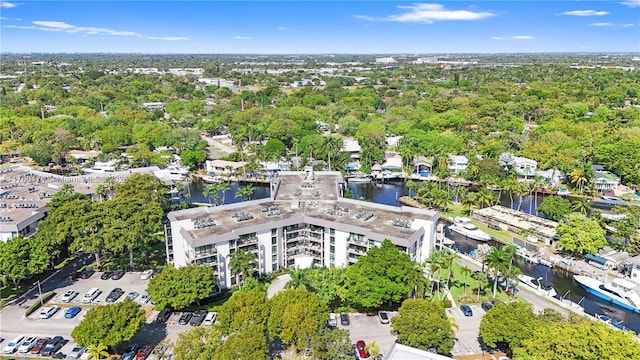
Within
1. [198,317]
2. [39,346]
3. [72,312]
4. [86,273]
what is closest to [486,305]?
[198,317]

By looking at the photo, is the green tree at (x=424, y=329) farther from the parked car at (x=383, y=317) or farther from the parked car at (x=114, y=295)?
the parked car at (x=114, y=295)

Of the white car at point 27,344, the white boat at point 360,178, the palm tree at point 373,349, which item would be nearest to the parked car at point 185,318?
the white car at point 27,344

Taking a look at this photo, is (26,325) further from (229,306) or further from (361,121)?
(361,121)

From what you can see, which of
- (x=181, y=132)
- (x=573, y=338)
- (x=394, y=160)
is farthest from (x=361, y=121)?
(x=573, y=338)

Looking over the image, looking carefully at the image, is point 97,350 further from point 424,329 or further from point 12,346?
point 424,329

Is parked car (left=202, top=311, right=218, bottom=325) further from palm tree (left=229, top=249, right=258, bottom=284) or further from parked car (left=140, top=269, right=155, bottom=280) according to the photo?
parked car (left=140, top=269, right=155, bottom=280)

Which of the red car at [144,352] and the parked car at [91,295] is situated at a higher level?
the parked car at [91,295]

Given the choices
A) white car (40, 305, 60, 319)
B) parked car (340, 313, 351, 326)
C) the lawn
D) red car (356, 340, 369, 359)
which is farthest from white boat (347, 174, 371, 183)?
white car (40, 305, 60, 319)
